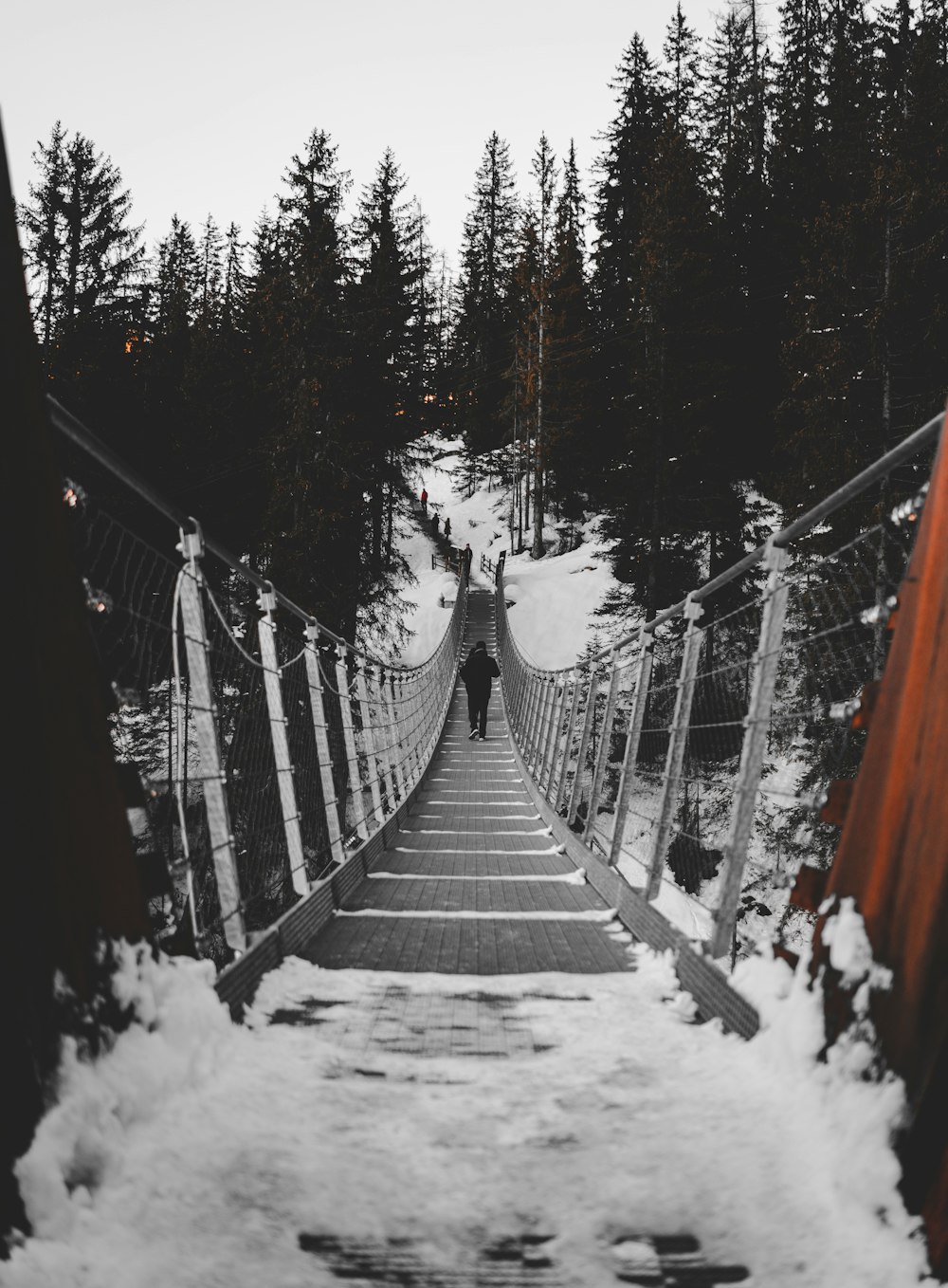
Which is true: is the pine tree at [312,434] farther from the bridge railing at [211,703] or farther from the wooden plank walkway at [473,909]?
the bridge railing at [211,703]

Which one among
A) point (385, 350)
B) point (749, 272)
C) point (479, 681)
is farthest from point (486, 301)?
point (479, 681)

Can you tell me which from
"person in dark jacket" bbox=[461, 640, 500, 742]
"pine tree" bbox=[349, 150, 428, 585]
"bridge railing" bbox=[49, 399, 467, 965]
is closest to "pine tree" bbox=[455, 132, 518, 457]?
"pine tree" bbox=[349, 150, 428, 585]

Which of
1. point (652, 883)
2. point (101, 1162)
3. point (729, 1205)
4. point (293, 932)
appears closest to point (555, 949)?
point (652, 883)

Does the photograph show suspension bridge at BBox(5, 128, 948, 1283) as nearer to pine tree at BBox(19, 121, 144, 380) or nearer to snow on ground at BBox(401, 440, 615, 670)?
pine tree at BBox(19, 121, 144, 380)

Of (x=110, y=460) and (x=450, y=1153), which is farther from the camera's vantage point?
(x=110, y=460)

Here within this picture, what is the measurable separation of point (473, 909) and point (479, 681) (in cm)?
1056

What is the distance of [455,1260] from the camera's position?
1.42 meters

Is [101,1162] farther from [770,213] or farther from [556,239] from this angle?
[556,239]

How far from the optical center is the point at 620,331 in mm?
37438

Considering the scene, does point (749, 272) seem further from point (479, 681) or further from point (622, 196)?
point (479, 681)

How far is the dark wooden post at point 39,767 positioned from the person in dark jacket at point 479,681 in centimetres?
1235

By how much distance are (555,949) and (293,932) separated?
0.86 meters

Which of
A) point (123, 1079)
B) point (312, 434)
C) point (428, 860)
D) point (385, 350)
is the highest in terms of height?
point (385, 350)

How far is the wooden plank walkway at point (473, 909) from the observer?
10.8ft
